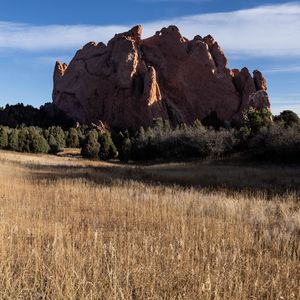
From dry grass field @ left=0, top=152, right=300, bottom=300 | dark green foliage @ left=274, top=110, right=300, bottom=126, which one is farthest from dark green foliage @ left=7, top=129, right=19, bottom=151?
dry grass field @ left=0, top=152, right=300, bottom=300

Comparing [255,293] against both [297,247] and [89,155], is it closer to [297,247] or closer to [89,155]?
[297,247]

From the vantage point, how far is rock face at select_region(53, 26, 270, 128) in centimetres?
12231

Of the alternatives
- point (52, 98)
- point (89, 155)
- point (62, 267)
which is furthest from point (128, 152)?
point (52, 98)

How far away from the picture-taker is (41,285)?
417 centimetres

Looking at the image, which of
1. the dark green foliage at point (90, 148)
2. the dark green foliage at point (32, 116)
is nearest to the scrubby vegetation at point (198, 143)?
the dark green foliage at point (90, 148)

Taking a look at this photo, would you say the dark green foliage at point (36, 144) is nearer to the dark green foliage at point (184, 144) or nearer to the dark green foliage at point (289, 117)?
the dark green foliage at point (184, 144)

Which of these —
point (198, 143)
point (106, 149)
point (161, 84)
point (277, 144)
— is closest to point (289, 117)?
point (198, 143)

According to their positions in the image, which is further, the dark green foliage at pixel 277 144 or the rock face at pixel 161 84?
the rock face at pixel 161 84

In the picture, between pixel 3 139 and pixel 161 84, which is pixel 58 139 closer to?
pixel 3 139

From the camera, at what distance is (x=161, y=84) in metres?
128

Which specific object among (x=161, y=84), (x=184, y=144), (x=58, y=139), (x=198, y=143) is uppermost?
(x=161, y=84)

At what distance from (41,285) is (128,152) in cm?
6701

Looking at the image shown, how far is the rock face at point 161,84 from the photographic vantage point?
12231 cm

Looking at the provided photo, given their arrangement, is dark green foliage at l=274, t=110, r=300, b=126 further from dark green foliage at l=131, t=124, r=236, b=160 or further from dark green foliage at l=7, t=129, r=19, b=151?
dark green foliage at l=7, t=129, r=19, b=151
